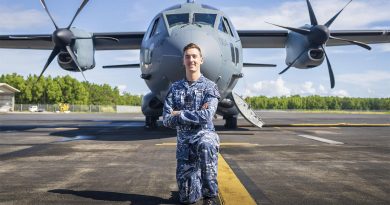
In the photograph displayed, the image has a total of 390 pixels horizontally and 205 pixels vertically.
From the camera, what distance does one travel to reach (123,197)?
4.09m

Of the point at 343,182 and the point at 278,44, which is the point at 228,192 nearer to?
the point at 343,182

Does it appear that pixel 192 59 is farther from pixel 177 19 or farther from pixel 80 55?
pixel 80 55

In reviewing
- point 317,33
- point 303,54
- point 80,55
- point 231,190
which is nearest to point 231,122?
point 303,54

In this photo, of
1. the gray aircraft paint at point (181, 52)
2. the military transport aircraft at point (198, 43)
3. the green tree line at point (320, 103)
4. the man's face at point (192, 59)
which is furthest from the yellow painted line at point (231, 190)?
the green tree line at point (320, 103)

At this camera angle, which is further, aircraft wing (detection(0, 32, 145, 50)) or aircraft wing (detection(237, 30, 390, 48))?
aircraft wing (detection(237, 30, 390, 48))

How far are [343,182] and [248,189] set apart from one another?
1.41 meters

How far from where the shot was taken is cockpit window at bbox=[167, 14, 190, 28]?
405 inches

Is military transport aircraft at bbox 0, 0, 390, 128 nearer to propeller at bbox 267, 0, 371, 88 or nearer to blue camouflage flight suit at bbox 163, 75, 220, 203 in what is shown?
propeller at bbox 267, 0, 371, 88

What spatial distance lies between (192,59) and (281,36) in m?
15.8

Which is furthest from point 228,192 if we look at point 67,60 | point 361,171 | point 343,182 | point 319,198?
point 67,60

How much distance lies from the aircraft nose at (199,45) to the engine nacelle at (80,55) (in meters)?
8.23

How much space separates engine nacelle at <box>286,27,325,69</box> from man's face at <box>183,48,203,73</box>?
13.2 metres

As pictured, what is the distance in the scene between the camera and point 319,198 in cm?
404

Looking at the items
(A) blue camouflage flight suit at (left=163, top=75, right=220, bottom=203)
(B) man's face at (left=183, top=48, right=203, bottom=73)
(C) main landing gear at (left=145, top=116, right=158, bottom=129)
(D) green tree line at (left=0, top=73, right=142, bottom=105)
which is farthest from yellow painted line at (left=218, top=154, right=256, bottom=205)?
(D) green tree line at (left=0, top=73, right=142, bottom=105)
